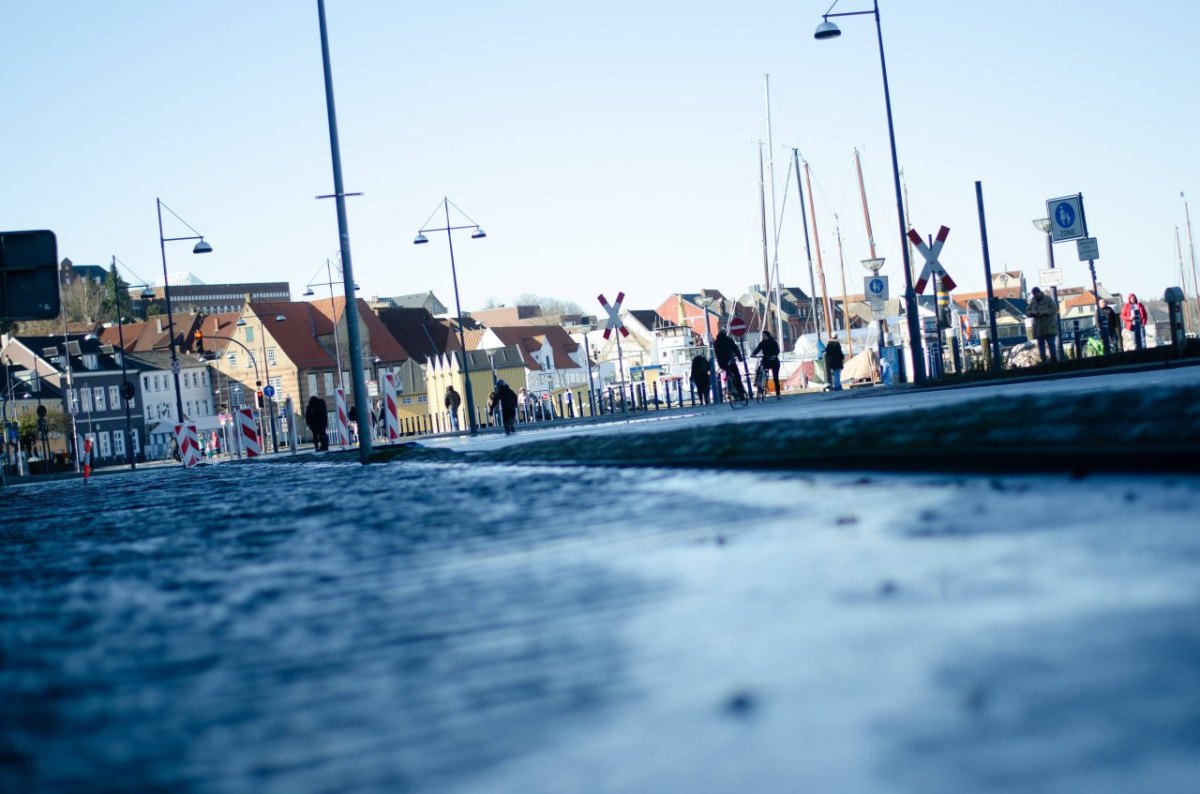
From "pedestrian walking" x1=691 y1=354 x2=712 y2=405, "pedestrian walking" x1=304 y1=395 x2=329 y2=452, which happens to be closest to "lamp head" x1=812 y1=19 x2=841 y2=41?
"pedestrian walking" x1=691 y1=354 x2=712 y2=405

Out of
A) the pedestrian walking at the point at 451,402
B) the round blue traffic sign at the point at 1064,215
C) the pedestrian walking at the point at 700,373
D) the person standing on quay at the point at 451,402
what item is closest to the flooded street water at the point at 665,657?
the round blue traffic sign at the point at 1064,215

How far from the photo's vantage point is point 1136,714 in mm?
2100

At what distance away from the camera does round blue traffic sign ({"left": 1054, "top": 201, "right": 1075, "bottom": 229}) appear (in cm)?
2975

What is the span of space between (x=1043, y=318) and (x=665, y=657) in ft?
100.0

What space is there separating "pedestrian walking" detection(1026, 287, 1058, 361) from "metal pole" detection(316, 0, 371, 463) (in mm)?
14527

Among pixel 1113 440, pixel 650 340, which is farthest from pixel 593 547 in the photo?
pixel 650 340

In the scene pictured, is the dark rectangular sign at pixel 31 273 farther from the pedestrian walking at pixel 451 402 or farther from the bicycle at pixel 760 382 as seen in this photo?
the pedestrian walking at pixel 451 402

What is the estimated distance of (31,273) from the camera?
2491 cm

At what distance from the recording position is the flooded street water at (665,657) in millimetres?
2123

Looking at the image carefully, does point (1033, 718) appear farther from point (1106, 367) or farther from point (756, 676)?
point (1106, 367)

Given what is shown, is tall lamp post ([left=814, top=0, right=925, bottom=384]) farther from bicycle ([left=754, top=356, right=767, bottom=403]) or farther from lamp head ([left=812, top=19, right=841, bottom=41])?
bicycle ([left=754, top=356, right=767, bottom=403])

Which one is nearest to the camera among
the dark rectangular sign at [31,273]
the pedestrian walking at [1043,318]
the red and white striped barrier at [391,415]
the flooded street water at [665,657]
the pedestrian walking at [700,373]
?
the flooded street water at [665,657]

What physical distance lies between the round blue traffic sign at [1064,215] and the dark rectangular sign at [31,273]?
61.5 feet

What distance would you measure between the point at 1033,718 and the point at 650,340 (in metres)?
170
